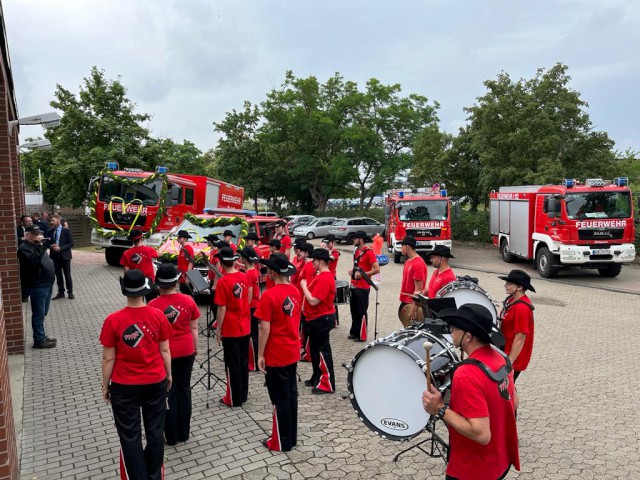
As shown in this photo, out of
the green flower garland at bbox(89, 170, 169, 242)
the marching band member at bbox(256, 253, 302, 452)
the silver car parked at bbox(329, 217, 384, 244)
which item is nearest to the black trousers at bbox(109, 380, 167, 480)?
the marching band member at bbox(256, 253, 302, 452)

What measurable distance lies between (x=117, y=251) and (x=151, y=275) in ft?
34.6

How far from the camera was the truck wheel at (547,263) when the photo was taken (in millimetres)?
16047

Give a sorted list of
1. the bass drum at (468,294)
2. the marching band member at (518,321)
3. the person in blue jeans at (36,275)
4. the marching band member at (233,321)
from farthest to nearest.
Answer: the person in blue jeans at (36,275), the bass drum at (468,294), the marching band member at (233,321), the marching band member at (518,321)

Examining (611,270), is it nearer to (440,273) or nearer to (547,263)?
(547,263)

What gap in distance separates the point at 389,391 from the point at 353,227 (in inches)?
1045

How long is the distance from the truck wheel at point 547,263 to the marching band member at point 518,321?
12.4 meters

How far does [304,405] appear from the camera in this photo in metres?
6.23

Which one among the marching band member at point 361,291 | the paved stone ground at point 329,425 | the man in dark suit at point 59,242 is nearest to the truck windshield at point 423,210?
the paved stone ground at point 329,425

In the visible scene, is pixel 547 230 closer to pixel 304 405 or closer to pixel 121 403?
pixel 304 405

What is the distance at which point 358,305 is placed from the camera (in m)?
8.84

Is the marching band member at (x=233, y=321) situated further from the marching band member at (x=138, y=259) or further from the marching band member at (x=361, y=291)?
the marching band member at (x=138, y=259)

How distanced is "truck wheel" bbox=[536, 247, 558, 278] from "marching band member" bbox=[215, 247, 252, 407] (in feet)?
42.8

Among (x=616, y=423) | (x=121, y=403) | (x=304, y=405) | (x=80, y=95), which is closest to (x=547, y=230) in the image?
(x=616, y=423)

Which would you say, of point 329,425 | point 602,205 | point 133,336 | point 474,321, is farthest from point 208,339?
point 602,205
